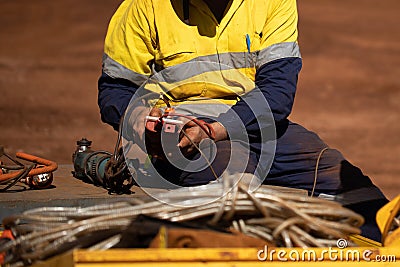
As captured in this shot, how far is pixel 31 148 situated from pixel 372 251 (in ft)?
20.4

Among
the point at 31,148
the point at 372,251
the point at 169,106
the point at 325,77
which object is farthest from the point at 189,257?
the point at 325,77

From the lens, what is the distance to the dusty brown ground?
8.34 metres

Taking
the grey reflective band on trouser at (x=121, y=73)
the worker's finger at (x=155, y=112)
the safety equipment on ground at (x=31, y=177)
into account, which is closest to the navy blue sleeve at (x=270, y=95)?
the worker's finger at (x=155, y=112)

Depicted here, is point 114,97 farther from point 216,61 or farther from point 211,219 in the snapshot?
point 211,219

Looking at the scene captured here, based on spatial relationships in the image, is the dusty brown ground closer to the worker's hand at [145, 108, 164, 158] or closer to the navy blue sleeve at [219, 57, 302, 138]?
the navy blue sleeve at [219, 57, 302, 138]

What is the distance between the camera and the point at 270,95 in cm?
388

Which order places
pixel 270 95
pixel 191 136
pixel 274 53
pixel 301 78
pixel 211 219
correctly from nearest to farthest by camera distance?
pixel 211 219 < pixel 191 136 < pixel 270 95 < pixel 274 53 < pixel 301 78

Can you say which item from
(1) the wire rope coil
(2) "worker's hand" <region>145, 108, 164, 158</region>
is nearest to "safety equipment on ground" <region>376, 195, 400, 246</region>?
(1) the wire rope coil

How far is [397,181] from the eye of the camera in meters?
7.35

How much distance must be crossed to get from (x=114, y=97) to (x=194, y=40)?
457mm

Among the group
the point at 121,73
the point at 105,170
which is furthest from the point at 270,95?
the point at 105,170

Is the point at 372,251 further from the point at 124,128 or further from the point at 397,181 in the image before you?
the point at 397,181

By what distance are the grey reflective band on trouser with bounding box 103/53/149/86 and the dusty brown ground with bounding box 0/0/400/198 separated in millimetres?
3518

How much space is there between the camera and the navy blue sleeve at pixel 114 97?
3.91m
